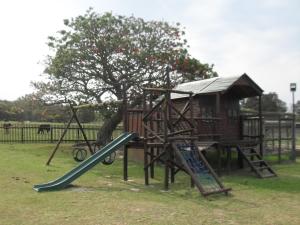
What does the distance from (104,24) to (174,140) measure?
40.0ft

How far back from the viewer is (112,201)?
28.2 ft

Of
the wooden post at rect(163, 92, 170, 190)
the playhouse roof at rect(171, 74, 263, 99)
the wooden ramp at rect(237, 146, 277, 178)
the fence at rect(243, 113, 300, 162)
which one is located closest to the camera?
the wooden post at rect(163, 92, 170, 190)

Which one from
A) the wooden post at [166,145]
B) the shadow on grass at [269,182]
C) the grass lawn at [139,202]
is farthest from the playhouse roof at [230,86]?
the wooden post at [166,145]

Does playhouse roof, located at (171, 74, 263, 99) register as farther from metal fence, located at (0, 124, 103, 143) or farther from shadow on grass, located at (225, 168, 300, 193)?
metal fence, located at (0, 124, 103, 143)

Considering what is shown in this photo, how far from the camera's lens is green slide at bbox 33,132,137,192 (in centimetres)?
989

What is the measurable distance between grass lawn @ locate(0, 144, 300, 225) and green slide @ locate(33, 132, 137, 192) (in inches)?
10.0

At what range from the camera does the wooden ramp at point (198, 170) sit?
31.5 feet

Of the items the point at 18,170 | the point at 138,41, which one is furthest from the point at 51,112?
the point at 18,170

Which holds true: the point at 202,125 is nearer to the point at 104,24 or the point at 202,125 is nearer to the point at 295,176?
the point at 295,176

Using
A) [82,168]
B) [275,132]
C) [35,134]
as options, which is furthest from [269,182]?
[35,134]

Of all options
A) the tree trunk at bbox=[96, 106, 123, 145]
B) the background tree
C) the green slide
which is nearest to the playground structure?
the green slide

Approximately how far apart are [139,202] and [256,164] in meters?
6.95

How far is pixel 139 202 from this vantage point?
8539 millimetres

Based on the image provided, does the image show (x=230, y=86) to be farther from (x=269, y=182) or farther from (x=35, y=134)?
(x=35, y=134)
